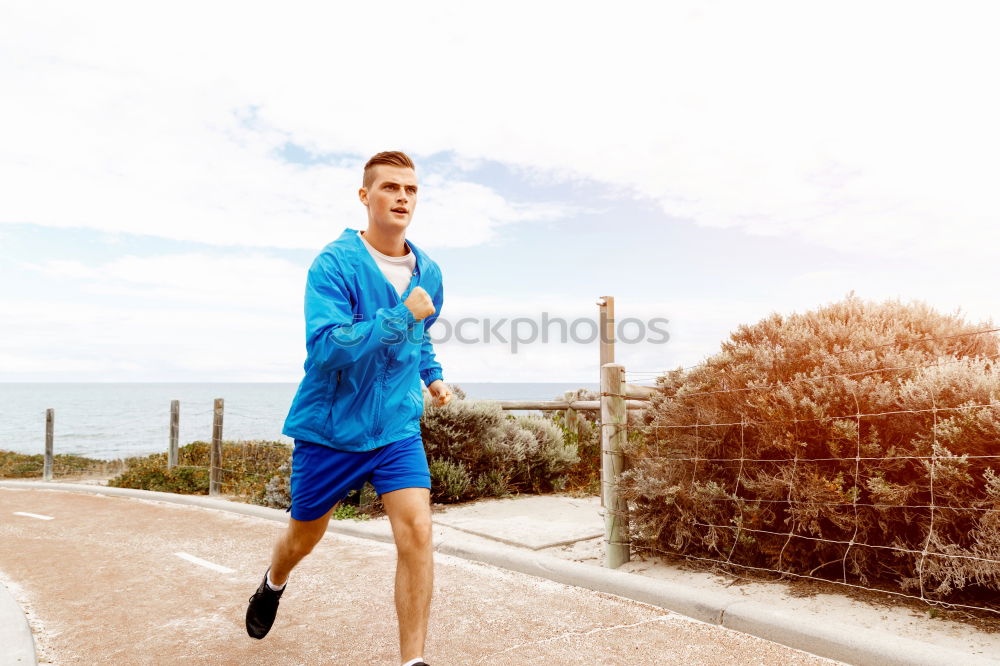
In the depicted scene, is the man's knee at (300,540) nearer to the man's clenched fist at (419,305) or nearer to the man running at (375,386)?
the man running at (375,386)

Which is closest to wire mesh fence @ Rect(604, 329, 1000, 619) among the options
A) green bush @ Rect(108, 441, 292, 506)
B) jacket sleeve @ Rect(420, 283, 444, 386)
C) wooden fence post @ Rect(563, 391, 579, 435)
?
jacket sleeve @ Rect(420, 283, 444, 386)

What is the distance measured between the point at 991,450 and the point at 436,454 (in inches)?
230

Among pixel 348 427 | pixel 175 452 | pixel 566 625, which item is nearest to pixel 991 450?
pixel 566 625

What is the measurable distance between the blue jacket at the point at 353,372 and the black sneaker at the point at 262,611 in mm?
1061

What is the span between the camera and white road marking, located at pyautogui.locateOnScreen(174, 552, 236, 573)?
588 centimetres

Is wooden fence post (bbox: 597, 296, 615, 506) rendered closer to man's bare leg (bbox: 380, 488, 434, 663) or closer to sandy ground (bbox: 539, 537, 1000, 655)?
sandy ground (bbox: 539, 537, 1000, 655)

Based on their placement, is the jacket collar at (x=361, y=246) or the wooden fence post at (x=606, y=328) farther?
the wooden fence post at (x=606, y=328)

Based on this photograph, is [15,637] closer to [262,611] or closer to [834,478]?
[262,611]

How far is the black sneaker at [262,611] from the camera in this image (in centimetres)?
388

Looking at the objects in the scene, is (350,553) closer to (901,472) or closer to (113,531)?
(113,531)

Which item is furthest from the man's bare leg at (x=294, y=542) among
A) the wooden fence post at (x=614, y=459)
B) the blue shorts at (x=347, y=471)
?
the wooden fence post at (x=614, y=459)

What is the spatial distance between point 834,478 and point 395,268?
A: 2.83 m

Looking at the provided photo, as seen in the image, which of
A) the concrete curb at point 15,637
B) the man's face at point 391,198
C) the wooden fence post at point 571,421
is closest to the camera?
the man's face at point 391,198

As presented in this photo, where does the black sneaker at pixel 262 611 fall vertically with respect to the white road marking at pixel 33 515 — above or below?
above
